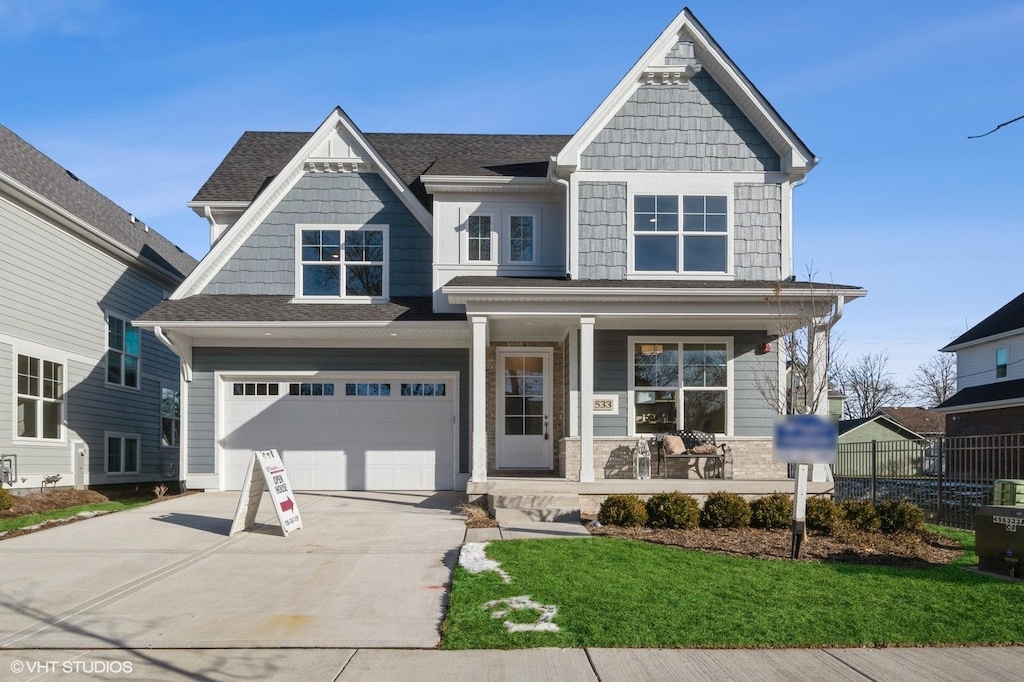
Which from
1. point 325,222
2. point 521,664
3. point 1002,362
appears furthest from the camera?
point 1002,362

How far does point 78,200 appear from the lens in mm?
18969

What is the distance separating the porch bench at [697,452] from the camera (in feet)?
49.9

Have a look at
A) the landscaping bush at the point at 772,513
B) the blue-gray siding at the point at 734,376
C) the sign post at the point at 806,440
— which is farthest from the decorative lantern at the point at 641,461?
the sign post at the point at 806,440

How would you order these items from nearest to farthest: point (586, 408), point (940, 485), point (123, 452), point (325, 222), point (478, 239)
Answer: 1. point (940, 485)
2. point (586, 408)
3. point (478, 239)
4. point (325, 222)
5. point (123, 452)

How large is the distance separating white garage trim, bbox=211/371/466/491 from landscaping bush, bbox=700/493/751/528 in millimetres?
6426

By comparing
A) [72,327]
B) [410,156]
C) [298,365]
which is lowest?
[298,365]

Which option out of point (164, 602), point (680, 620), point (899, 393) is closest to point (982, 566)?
point (680, 620)

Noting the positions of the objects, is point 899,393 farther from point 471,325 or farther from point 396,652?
point 396,652

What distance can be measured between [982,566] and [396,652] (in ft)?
20.8

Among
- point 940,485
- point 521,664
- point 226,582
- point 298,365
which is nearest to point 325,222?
point 298,365

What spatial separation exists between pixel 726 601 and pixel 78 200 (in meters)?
16.8

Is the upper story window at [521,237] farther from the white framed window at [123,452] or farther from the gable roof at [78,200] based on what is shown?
the white framed window at [123,452]

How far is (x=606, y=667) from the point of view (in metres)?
6.14

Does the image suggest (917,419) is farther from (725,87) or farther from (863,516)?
(863,516)
